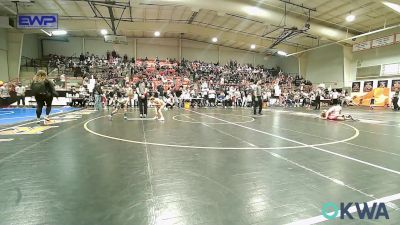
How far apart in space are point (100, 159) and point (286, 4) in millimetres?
17602

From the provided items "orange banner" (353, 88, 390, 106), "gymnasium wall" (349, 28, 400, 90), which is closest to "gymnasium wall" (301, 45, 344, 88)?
"gymnasium wall" (349, 28, 400, 90)

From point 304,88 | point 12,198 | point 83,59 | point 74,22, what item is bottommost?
point 12,198

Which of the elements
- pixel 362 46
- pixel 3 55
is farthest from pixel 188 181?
pixel 362 46

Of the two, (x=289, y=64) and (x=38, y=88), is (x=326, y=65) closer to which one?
(x=289, y=64)

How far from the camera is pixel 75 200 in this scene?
2.42 m

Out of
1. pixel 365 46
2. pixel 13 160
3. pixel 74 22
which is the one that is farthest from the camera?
pixel 365 46

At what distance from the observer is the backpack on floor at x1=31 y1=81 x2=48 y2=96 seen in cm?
742

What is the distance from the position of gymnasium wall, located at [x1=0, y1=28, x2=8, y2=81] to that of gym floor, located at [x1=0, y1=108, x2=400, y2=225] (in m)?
20.3

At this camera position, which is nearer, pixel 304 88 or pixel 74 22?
pixel 74 22

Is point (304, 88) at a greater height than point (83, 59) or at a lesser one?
lesser

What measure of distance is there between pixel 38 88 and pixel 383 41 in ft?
83.9

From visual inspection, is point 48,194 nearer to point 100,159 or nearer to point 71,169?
point 71,169

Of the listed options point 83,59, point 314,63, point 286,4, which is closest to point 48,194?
point 286,4

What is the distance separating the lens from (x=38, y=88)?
24.4ft
